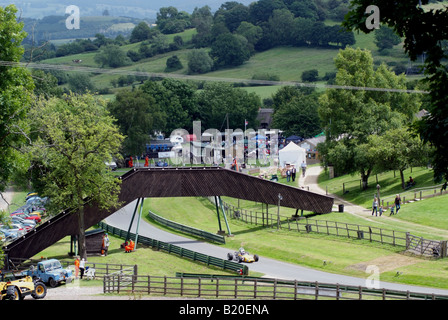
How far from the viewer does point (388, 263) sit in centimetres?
4178

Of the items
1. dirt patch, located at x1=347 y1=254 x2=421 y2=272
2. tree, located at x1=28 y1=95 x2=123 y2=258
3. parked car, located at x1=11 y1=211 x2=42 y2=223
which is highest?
tree, located at x1=28 y1=95 x2=123 y2=258

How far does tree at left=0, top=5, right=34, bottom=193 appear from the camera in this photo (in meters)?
35.8

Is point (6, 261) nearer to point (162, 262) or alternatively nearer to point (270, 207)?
point (162, 262)

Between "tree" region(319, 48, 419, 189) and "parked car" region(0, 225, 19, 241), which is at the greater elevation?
"tree" region(319, 48, 419, 189)

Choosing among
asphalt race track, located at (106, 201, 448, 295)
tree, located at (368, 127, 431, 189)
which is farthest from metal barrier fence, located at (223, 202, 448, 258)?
tree, located at (368, 127, 431, 189)

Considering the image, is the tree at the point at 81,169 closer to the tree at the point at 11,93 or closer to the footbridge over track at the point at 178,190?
the footbridge over track at the point at 178,190

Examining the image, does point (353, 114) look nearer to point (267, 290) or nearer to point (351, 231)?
point (351, 231)

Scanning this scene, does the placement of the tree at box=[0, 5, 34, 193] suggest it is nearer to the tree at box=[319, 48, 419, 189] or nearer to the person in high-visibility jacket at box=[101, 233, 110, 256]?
the person in high-visibility jacket at box=[101, 233, 110, 256]

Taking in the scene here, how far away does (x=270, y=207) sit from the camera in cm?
7056

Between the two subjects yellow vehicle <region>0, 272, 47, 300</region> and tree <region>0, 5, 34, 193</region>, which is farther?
tree <region>0, 5, 34, 193</region>

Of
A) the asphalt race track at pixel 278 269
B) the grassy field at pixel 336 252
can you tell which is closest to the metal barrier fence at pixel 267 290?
the asphalt race track at pixel 278 269

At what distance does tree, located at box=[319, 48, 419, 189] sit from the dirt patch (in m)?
A: 29.7

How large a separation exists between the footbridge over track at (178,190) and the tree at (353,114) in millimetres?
15630
